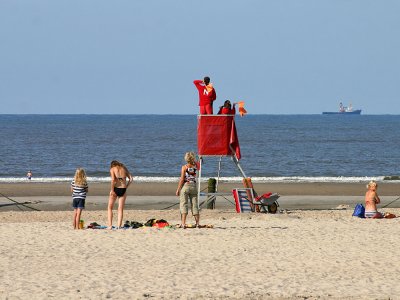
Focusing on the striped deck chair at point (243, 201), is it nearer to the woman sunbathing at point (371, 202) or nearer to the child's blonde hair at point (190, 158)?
the woman sunbathing at point (371, 202)

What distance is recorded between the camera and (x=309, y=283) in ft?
40.7

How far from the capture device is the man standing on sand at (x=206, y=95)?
2025cm

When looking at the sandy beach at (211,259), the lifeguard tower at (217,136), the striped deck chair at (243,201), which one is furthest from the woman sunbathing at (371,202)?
the lifeguard tower at (217,136)

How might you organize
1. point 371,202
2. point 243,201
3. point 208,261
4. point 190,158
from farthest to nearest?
point 243,201 → point 371,202 → point 190,158 → point 208,261

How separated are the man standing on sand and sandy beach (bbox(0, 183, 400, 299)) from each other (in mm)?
2518

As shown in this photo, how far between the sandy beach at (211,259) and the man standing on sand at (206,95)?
252cm

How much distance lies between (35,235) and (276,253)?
4695mm

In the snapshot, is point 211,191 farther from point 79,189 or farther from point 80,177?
point 80,177

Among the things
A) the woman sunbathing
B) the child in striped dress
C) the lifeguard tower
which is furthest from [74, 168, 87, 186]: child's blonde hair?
the woman sunbathing

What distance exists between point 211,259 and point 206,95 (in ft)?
22.8

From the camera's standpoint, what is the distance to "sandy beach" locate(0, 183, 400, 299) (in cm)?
1182

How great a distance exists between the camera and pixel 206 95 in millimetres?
20484

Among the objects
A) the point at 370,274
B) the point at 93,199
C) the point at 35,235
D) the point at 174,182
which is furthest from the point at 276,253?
the point at 174,182

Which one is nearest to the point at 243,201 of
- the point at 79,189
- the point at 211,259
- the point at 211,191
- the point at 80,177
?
the point at 211,191
